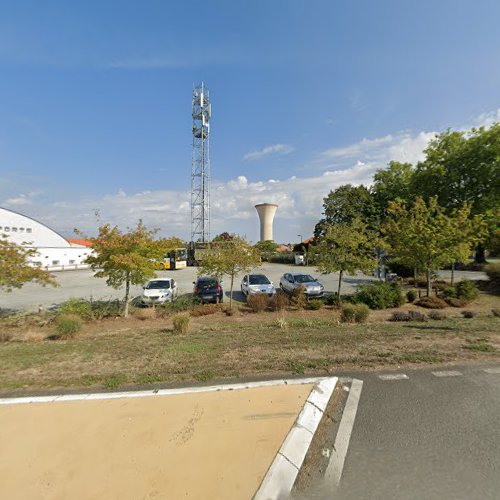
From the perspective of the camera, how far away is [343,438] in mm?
3330

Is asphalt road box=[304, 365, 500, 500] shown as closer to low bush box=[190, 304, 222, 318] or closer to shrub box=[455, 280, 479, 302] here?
low bush box=[190, 304, 222, 318]

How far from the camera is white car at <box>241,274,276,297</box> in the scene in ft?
50.2

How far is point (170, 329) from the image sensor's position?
377 inches

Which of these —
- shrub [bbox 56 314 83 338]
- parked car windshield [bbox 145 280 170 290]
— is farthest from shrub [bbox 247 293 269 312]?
shrub [bbox 56 314 83 338]

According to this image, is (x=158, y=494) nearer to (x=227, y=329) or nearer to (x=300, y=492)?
(x=300, y=492)

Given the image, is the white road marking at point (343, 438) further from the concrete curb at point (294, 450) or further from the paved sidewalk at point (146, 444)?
the paved sidewalk at point (146, 444)

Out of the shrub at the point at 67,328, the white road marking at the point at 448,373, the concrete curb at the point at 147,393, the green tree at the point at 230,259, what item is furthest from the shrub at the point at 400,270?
the shrub at the point at 67,328

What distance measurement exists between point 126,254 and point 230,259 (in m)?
4.65

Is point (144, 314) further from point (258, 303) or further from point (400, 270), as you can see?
point (400, 270)

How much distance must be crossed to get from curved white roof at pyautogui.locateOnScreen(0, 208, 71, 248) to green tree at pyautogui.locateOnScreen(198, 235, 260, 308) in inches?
1368

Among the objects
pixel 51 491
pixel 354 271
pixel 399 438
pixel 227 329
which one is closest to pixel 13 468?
pixel 51 491

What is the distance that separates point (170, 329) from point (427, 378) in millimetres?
7672

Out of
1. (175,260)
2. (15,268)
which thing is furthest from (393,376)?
(175,260)

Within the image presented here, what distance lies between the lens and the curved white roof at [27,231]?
36219mm
